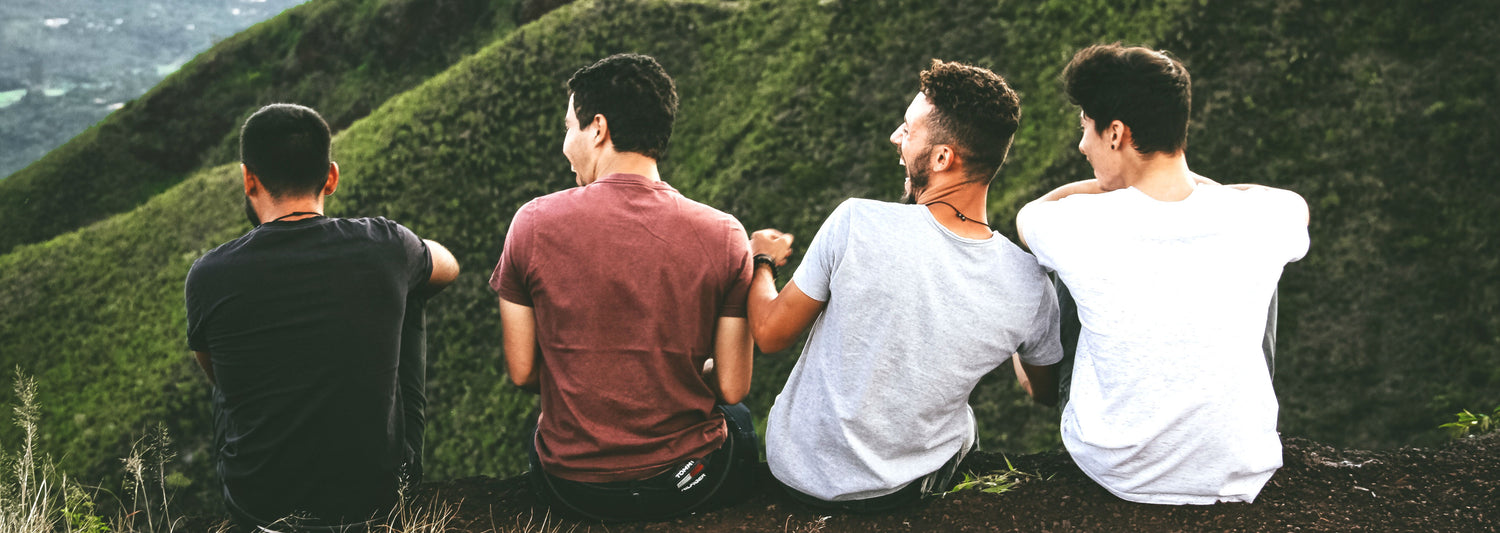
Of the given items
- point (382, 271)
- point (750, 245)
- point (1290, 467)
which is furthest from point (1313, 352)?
→ point (382, 271)

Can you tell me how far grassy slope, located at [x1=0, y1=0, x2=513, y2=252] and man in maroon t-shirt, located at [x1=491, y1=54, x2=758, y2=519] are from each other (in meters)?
28.0

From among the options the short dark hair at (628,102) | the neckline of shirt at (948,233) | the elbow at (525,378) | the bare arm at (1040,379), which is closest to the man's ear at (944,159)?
the neckline of shirt at (948,233)

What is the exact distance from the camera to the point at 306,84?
107ft

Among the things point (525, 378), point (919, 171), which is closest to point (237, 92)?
point (525, 378)

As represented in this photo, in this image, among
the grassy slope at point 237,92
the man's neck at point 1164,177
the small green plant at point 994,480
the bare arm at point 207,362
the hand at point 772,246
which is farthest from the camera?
the grassy slope at point 237,92

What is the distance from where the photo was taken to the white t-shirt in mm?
3197

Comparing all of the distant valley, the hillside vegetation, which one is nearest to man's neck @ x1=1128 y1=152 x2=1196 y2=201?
the hillside vegetation

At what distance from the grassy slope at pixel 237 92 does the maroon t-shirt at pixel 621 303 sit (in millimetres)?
28219

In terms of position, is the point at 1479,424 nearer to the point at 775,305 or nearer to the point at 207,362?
the point at 775,305

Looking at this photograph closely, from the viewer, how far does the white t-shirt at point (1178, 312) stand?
320cm

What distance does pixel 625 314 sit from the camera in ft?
11.9

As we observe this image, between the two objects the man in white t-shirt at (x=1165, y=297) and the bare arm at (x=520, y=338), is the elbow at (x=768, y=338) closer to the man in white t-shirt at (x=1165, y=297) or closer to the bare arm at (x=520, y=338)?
the bare arm at (x=520, y=338)

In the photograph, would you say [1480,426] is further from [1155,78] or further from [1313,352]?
[1313,352]

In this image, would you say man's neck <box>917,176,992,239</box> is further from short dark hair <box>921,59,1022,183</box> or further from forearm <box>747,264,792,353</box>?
forearm <box>747,264,792,353</box>
